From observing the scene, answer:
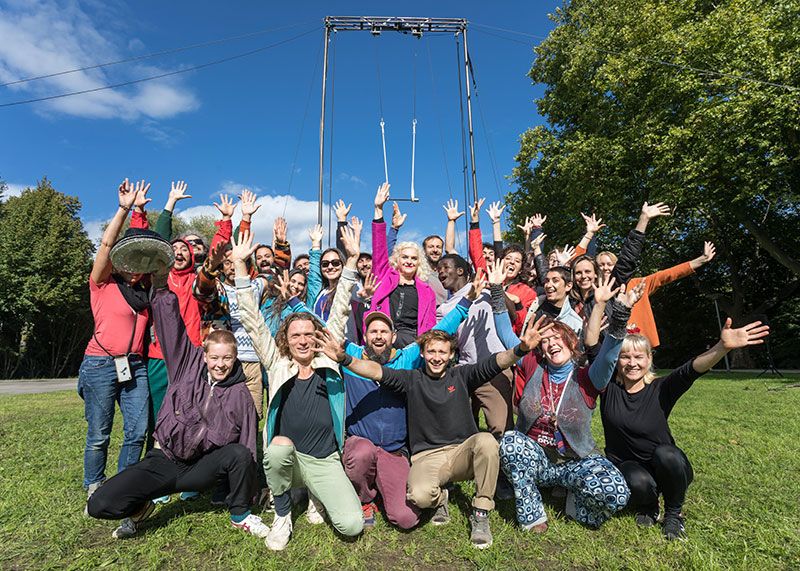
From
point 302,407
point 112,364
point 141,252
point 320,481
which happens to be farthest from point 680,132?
point 112,364

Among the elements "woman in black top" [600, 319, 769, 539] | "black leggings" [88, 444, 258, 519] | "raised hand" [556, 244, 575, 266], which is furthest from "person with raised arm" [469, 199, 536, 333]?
"black leggings" [88, 444, 258, 519]

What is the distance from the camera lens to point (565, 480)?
383cm

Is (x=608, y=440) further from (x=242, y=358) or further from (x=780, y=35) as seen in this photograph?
(x=780, y=35)

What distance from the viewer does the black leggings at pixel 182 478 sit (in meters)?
3.51

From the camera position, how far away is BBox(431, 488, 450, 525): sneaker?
3866 mm

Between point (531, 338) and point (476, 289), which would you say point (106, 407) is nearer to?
point (476, 289)

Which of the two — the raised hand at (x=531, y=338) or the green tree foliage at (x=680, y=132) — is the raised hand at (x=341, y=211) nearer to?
the raised hand at (x=531, y=338)

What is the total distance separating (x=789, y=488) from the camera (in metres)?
4.39

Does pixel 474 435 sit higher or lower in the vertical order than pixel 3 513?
higher

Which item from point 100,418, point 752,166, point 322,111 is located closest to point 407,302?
point 100,418

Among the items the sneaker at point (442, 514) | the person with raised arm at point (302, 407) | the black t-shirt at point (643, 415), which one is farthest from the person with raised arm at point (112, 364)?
the black t-shirt at point (643, 415)

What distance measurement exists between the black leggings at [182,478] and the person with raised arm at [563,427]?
2.10 metres

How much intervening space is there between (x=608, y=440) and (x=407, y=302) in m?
2.31

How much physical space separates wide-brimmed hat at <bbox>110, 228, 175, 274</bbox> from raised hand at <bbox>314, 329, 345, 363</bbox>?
4.86 feet
